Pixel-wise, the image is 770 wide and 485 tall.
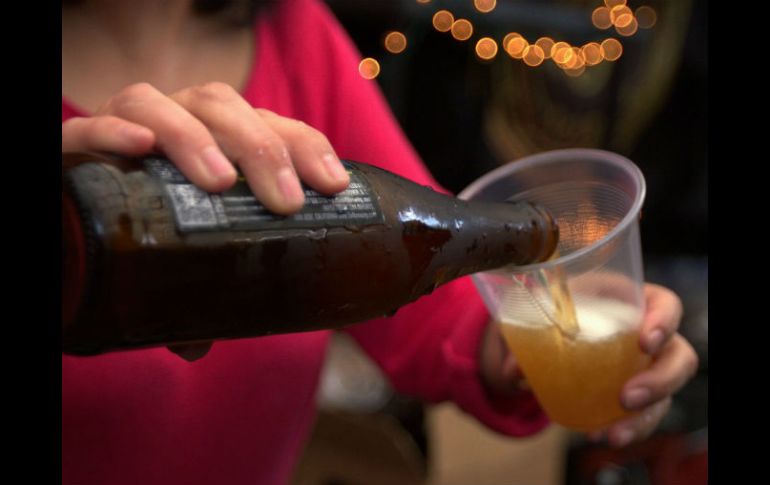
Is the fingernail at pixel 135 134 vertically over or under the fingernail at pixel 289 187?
over

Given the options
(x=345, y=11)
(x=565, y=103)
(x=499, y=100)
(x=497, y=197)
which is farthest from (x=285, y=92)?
(x=565, y=103)

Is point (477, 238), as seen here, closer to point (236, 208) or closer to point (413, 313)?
point (236, 208)

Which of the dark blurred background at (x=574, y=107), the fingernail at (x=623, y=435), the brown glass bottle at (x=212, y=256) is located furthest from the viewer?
the dark blurred background at (x=574, y=107)

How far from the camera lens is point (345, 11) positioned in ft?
5.64

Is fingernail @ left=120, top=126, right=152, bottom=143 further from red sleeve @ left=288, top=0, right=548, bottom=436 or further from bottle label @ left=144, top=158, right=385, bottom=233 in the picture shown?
red sleeve @ left=288, top=0, right=548, bottom=436

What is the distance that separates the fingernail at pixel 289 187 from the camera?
42 centimetres

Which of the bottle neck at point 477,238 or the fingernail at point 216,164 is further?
the bottle neck at point 477,238

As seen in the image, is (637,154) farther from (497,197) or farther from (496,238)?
(496,238)

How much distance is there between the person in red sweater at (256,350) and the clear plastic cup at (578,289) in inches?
1.5

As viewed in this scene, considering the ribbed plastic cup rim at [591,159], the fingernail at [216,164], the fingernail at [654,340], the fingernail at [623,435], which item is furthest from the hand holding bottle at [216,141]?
the fingernail at [623,435]

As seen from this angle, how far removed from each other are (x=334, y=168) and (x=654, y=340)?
1.26ft

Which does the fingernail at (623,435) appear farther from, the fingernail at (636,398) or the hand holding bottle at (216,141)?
the hand holding bottle at (216,141)

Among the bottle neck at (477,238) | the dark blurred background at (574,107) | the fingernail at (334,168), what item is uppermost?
the fingernail at (334,168)

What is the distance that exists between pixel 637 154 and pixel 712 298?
1729 mm
